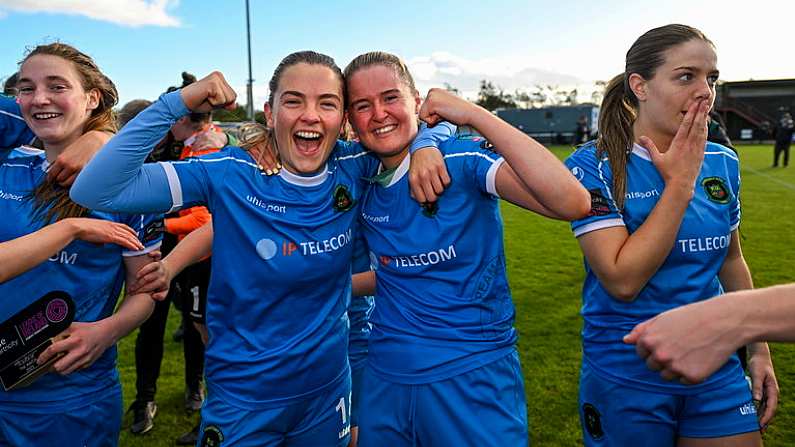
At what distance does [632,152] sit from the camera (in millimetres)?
2350

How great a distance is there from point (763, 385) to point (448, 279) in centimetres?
139

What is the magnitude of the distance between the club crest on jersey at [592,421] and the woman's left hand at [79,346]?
1958 millimetres

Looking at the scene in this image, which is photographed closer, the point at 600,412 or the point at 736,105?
the point at 600,412

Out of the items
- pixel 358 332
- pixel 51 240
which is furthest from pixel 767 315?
pixel 358 332

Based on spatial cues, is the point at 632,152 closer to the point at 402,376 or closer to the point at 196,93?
the point at 402,376

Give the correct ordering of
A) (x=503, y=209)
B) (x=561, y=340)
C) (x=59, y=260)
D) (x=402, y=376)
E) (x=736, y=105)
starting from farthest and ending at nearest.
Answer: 1. (x=736, y=105)
2. (x=503, y=209)
3. (x=561, y=340)
4. (x=59, y=260)
5. (x=402, y=376)

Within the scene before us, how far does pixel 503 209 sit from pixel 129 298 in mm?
13491

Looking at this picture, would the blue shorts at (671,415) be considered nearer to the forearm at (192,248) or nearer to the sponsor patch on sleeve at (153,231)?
the forearm at (192,248)

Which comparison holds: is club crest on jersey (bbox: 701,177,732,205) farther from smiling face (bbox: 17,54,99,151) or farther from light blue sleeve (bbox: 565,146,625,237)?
smiling face (bbox: 17,54,99,151)

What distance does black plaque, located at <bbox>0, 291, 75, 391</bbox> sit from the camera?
2094 mm

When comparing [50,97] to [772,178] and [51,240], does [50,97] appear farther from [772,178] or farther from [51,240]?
[772,178]

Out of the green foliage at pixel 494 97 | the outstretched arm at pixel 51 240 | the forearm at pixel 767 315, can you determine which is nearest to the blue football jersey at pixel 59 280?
the outstretched arm at pixel 51 240

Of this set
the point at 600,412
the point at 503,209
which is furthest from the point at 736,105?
the point at 600,412

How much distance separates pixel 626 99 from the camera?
2.55 meters
